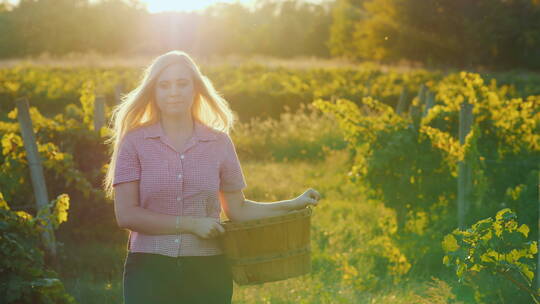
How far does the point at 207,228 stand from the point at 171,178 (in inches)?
10.6

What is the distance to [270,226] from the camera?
2.71 m

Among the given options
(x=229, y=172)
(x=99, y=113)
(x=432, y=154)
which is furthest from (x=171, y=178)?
(x=432, y=154)

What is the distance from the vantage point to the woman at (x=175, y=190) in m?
2.77

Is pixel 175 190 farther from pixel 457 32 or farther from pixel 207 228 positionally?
pixel 457 32

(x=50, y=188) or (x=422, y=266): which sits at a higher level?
(x=50, y=188)

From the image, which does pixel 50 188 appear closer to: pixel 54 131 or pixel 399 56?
pixel 54 131

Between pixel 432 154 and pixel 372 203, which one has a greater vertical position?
pixel 432 154

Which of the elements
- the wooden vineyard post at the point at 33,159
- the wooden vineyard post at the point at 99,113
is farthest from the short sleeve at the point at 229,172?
the wooden vineyard post at the point at 99,113

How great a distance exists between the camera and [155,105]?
118 inches

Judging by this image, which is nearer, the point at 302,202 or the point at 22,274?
the point at 302,202

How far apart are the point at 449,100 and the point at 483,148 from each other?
63 centimetres

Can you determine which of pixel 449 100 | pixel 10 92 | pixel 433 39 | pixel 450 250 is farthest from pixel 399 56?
pixel 450 250

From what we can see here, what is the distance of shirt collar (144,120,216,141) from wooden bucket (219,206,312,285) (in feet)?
1.35

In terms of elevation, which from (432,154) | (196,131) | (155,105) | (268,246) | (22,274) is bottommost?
(22,274)
